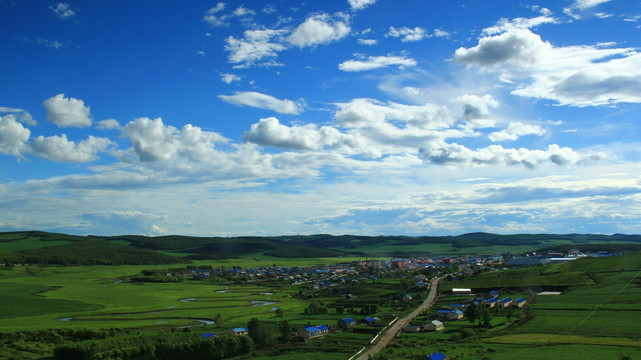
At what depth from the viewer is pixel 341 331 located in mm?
48062

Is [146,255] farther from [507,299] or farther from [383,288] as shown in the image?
[507,299]

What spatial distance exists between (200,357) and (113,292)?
5804cm

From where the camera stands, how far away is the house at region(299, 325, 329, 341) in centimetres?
4416

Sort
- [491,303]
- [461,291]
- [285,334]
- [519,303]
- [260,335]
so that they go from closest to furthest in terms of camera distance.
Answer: [260,335]
[285,334]
[519,303]
[491,303]
[461,291]

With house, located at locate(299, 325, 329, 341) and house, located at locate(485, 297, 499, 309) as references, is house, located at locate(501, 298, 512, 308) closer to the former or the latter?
house, located at locate(485, 297, 499, 309)

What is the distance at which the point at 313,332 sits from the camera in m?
44.9

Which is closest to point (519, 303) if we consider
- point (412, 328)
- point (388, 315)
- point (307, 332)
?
point (388, 315)

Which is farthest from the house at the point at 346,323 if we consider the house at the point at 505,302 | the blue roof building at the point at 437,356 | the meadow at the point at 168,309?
the house at the point at 505,302

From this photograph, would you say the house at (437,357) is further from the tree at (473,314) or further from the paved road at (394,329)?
the tree at (473,314)

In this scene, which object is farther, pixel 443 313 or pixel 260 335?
pixel 443 313

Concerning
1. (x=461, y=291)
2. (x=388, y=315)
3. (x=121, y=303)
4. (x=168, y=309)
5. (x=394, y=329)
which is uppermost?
(x=461, y=291)

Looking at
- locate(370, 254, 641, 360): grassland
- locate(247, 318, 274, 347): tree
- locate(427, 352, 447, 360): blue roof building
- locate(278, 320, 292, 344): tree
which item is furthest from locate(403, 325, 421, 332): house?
locate(247, 318, 274, 347): tree

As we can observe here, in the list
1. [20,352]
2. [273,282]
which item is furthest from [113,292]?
[20,352]

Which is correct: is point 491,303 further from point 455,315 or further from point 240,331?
point 240,331
